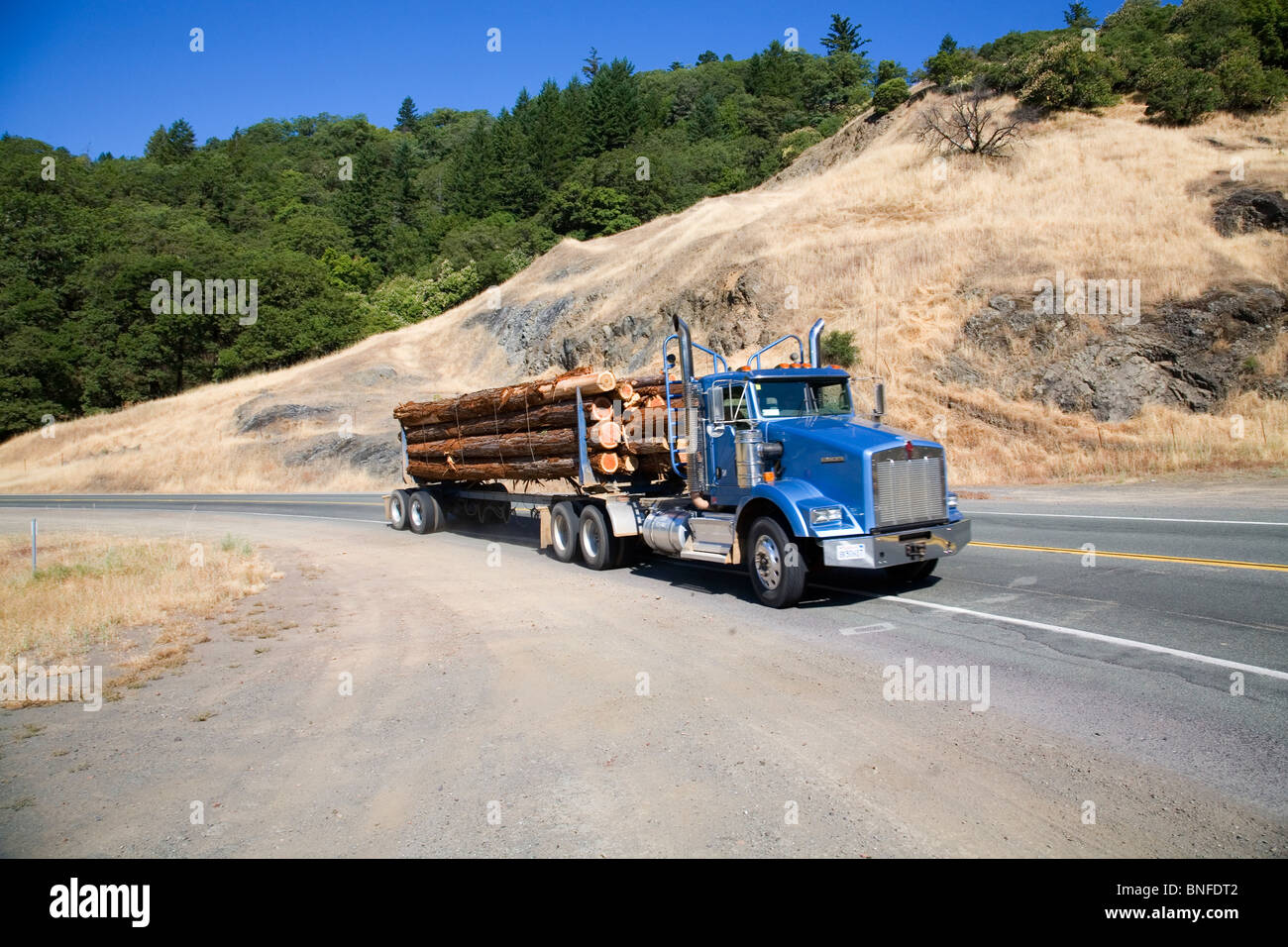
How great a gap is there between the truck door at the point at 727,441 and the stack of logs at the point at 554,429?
58.7 inches

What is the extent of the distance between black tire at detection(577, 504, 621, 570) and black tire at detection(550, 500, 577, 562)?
0.18m

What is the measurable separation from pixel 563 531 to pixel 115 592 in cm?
651

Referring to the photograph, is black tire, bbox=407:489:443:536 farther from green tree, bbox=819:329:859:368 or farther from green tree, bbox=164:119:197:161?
green tree, bbox=164:119:197:161

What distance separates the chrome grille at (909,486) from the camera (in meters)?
9.09

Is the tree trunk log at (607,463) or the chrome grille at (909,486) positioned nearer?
the chrome grille at (909,486)

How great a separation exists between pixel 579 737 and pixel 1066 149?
49.9 m

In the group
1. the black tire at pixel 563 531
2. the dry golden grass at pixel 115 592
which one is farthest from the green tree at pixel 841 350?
the dry golden grass at pixel 115 592

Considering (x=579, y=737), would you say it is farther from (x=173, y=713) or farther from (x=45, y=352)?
(x=45, y=352)

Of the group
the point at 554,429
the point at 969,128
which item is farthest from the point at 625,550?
the point at 969,128

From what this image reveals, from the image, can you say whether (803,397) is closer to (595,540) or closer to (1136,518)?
(595,540)

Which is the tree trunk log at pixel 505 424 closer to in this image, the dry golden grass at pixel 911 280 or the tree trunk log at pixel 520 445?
the tree trunk log at pixel 520 445

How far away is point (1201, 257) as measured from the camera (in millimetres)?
29094
